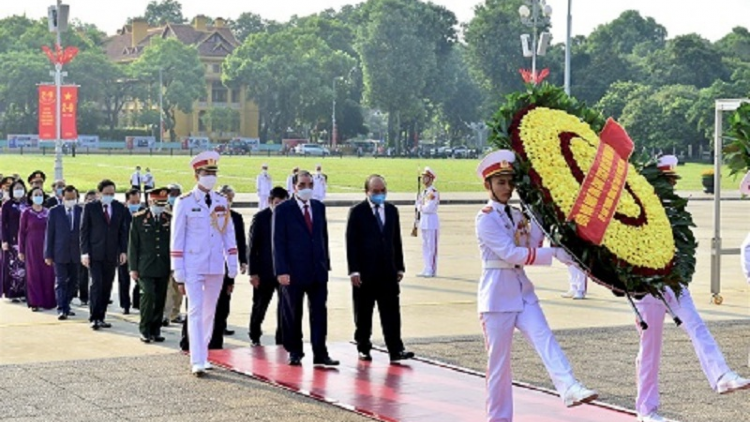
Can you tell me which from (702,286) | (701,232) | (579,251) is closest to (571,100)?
(579,251)

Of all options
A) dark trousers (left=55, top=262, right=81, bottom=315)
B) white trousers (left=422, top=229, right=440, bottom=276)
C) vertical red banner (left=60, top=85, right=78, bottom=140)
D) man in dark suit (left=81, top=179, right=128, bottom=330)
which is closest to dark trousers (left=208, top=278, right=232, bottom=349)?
man in dark suit (left=81, top=179, right=128, bottom=330)

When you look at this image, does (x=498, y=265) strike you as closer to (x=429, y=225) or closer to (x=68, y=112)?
(x=429, y=225)

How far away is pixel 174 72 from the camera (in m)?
121

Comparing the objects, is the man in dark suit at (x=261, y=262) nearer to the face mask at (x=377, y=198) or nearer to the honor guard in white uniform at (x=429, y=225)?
the face mask at (x=377, y=198)

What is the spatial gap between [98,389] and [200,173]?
235cm

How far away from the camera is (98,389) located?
11.0 meters

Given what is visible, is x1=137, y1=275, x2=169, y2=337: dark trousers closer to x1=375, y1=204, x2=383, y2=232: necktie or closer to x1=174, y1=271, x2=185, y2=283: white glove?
x1=174, y1=271, x2=185, y2=283: white glove

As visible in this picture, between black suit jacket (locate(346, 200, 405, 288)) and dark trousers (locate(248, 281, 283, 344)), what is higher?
black suit jacket (locate(346, 200, 405, 288))

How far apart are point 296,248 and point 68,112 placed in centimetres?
2462

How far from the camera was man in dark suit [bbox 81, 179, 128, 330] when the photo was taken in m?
15.4

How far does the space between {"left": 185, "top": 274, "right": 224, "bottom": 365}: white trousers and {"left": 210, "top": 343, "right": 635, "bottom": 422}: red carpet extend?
16.0 inches

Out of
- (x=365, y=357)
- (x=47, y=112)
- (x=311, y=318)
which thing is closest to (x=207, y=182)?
(x=311, y=318)

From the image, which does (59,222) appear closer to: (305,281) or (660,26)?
(305,281)

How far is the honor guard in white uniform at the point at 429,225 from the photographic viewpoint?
21609mm
